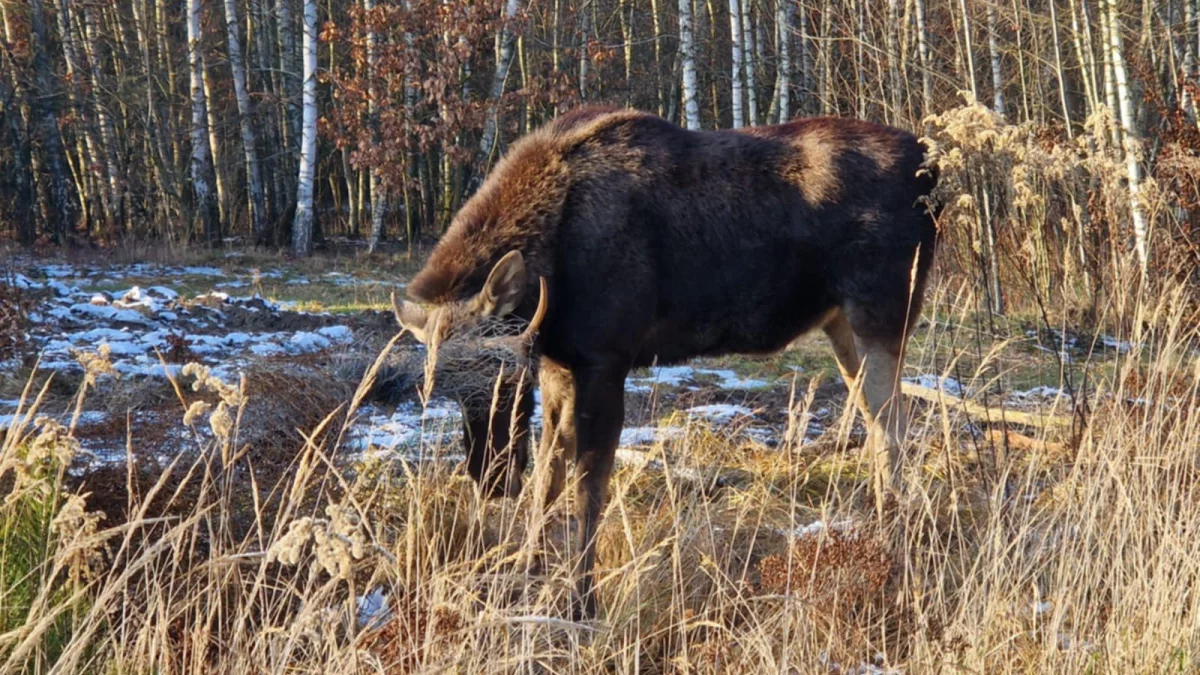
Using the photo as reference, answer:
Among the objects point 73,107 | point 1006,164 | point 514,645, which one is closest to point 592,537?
point 514,645

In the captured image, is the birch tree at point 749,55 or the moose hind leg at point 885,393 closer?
the moose hind leg at point 885,393

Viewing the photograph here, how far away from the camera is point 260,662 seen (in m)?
3.48

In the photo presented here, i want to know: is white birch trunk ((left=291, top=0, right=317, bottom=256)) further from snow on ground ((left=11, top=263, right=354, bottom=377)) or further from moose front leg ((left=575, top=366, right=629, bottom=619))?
moose front leg ((left=575, top=366, right=629, bottom=619))

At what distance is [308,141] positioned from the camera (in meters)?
20.5

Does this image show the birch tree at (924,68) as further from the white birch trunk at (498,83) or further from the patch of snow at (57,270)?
the patch of snow at (57,270)

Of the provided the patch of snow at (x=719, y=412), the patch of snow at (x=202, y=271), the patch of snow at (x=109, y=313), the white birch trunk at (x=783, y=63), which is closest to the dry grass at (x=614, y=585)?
the patch of snow at (x=719, y=412)

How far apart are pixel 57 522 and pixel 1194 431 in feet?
14.6

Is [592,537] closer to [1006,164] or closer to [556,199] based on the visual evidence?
[556,199]

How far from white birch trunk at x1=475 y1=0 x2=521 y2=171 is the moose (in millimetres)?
15538

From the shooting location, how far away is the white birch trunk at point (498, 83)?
21.0 metres

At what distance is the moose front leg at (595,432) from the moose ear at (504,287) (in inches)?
18.2

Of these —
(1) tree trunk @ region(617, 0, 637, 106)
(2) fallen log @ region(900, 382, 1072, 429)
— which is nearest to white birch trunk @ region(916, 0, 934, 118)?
(2) fallen log @ region(900, 382, 1072, 429)

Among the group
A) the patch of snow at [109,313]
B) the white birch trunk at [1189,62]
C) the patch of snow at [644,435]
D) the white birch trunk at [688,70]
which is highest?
the white birch trunk at [688,70]

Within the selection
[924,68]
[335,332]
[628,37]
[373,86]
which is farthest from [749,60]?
[335,332]
